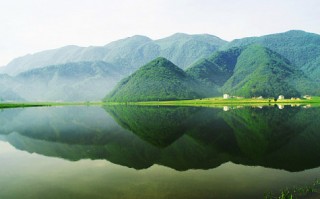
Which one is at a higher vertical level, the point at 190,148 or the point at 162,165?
the point at 162,165

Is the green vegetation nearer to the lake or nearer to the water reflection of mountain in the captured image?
the lake

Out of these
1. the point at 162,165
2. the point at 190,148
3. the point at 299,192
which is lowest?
the point at 190,148

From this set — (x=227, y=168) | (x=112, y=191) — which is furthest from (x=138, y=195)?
(x=227, y=168)

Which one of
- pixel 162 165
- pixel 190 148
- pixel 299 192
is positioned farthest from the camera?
pixel 190 148

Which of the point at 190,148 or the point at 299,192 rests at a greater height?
the point at 299,192

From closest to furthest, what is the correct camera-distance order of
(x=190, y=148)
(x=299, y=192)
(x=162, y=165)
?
(x=299, y=192)
(x=162, y=165)
(x=190, y=148)

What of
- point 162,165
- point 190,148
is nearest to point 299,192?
point 162,165

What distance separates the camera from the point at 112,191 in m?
22.5

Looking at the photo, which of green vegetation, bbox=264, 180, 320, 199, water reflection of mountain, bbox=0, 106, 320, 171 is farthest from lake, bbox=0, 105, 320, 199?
green vegetation, bbox=264, 180, 320, 199

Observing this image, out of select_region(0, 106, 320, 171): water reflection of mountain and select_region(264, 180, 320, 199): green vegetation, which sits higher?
select_region(264, 180, 320, 199): green vegetation

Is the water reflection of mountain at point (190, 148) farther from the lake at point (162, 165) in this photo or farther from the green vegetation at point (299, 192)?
the green vegetation at point (299, 192)

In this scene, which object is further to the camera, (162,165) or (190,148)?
(190,148)

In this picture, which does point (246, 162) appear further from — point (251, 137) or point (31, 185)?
point (31, 185)

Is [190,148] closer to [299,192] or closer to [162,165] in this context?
[162,165]
